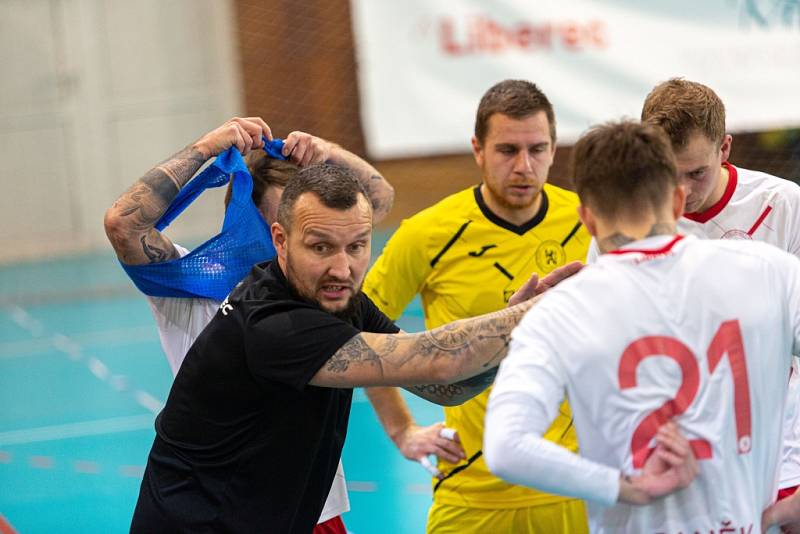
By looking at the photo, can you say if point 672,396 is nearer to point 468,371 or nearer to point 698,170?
point 468,371

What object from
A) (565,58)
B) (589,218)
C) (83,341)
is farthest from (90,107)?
(589,218)

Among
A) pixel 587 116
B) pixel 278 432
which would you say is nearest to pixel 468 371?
pixel 278 432

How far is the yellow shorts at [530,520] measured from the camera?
4.34 m

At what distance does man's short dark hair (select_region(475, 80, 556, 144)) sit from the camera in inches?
177

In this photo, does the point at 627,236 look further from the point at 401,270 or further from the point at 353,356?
the point at 401,270

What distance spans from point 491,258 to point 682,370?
206 cm

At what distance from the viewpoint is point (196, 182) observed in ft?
13.8

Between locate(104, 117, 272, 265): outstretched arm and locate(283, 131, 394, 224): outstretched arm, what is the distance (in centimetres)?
13

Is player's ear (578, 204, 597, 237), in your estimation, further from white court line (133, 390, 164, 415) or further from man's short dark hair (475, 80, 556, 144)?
white court line (133, 390, 164, 415)

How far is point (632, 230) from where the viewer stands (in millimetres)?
2541

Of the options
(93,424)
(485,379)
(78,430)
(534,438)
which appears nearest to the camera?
(534,438)

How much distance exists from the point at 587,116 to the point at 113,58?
817 centimetres

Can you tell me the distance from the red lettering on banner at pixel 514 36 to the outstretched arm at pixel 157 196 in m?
10.5

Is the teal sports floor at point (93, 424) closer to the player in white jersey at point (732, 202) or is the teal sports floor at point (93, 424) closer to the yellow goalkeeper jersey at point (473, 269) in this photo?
the yellow goalkeeper jersey at point (473, 269)
